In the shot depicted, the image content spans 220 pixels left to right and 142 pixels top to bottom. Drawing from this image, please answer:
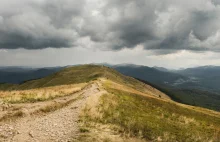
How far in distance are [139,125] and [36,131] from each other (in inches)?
397

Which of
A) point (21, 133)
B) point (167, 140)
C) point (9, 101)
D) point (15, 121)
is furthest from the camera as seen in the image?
point (9, 101)

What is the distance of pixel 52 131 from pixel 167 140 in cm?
972

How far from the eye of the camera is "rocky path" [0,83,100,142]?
18734 millimetres

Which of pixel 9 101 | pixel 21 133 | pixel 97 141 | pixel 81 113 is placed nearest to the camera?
pixel 97 141

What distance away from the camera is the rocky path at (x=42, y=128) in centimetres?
1873

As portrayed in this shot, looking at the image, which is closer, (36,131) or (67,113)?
(36,131)

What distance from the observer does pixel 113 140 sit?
745 inches

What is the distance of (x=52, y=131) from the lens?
20.5 meters

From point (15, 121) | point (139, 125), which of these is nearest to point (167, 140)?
point (139, 125)

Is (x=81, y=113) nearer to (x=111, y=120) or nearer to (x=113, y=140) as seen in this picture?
(x=111, y=120)

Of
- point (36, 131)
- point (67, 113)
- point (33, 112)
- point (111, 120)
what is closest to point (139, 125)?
point (111, 120)

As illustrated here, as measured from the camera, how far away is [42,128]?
2145 centimetres

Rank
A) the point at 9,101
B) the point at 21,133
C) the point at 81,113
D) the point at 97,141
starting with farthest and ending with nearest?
the point at 9,101 < the point at 81,113 < the point at 21,133 < the point at 97,141

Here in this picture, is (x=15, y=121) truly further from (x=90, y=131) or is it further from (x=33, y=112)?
(x=90, y=131)
